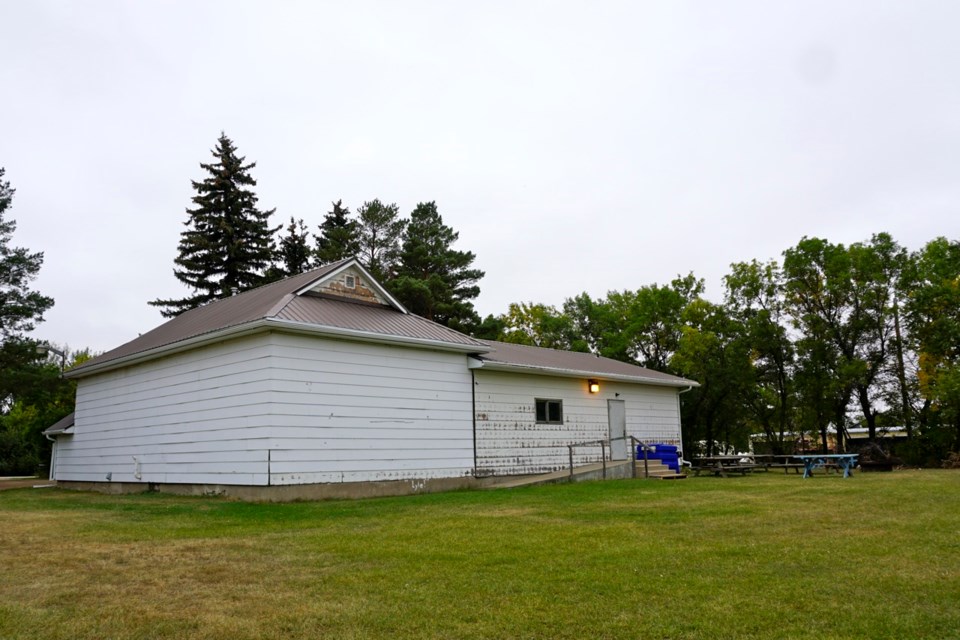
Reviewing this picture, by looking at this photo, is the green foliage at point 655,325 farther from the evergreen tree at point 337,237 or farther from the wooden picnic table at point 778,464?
the evergreen tree at point 337,237

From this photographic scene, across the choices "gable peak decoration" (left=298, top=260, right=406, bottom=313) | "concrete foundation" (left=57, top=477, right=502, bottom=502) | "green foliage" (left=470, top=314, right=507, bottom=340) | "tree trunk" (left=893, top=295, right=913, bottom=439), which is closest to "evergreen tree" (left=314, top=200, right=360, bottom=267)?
"green foliage" (left=470, top=314, right=507, bottom=340)

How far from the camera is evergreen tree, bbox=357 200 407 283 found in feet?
145

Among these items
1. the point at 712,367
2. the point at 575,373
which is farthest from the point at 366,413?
the point at 712,367

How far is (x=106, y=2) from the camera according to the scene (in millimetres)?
14672

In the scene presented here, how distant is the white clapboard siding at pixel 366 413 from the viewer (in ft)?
43.3

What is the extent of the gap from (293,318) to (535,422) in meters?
7.85

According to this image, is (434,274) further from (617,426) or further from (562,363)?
(617,426)

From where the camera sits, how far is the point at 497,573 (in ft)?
19.0

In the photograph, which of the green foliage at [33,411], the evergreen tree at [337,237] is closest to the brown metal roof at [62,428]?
the green foliage at [33,411]

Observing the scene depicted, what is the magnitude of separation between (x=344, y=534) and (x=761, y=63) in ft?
53.9

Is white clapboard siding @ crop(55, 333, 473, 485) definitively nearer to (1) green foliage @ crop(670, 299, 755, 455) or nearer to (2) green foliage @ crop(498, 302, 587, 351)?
(1) green foliage @ crop(670, 299, 755, 455)

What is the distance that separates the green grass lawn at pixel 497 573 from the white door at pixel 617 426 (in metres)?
10.4

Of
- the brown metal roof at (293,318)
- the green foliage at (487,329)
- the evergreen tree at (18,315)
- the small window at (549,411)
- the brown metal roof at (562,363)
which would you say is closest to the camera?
the brown metal roof at (293,318)

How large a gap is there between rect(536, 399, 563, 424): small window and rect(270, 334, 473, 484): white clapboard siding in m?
2.75
